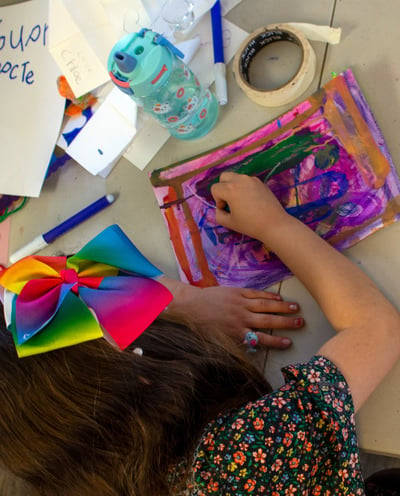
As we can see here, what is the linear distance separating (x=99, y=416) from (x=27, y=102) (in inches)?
24.1

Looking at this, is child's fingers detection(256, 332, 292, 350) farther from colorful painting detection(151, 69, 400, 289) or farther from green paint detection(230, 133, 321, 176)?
green paint detection(230, 133, 321, 176)

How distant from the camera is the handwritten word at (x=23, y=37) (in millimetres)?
862

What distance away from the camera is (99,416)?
55cm

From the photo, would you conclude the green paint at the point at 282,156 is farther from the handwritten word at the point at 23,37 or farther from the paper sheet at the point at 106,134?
the handwritten word at the point at 23,37

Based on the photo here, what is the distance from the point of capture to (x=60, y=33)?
0.81 meters

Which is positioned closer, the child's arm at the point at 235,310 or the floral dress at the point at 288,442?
the floral dress at the point at 288,442

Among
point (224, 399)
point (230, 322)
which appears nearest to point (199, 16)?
point (230, 322)

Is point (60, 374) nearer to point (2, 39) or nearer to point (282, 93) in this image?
point (282, 93)

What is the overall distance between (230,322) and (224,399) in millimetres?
131

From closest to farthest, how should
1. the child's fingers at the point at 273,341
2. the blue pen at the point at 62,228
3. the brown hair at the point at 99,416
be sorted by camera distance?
the brown hair at the point at 99,416
the child's fingers at the point at 273,341
the blue pen at the point at 62,228

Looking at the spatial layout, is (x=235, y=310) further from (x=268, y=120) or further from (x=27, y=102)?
(x=27, y=102)

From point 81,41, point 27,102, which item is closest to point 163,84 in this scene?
point 81,41

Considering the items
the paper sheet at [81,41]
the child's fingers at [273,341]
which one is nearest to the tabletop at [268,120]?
the child's fingers at [273,341]

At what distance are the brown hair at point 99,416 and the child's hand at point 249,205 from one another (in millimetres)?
218
